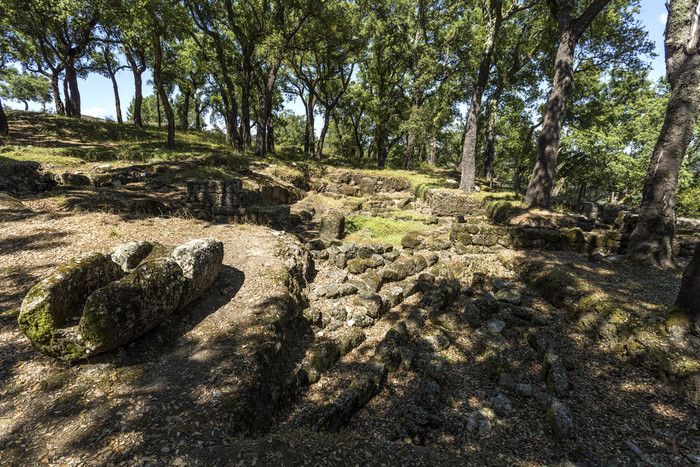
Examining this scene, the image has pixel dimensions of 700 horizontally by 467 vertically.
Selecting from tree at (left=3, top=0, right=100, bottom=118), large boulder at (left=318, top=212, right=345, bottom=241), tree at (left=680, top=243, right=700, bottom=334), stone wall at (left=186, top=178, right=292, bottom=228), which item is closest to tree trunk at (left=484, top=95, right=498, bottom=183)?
large boulder at (left=318, top=212, right=345, bottom=241)

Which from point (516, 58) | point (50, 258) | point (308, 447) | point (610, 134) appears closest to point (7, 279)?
point (50, 258)

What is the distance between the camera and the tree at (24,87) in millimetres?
42034

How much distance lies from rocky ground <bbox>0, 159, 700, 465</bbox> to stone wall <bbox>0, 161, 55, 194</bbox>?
1227 millimetres

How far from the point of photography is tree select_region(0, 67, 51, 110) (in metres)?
42.0

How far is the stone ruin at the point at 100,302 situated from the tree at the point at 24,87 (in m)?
63.9

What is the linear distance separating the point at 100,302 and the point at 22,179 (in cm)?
1063

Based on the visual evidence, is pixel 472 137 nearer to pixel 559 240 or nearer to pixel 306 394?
pixel 559 240

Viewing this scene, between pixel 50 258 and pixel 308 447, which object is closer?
pixel 308 447

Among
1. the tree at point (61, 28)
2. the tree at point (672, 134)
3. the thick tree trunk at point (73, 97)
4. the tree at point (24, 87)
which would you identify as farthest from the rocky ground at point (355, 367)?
the tree at point (24, 87)

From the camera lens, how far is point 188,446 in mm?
2848

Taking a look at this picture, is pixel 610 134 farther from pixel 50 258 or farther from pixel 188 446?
pixel 50 258

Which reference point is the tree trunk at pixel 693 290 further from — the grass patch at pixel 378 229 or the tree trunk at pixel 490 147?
the tree trunk at pixel 490 147

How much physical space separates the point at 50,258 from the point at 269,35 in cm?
1805

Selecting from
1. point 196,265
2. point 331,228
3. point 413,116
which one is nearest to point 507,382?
point 196,265
